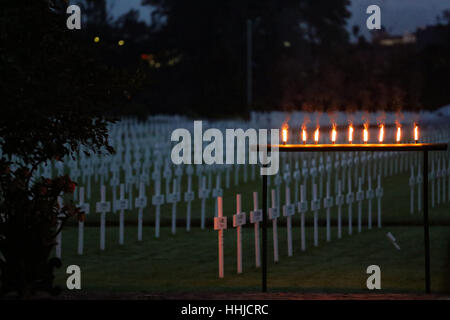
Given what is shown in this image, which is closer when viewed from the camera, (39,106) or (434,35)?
(39,106)

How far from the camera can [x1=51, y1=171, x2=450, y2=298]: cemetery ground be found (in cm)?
1375

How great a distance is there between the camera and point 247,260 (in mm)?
17125

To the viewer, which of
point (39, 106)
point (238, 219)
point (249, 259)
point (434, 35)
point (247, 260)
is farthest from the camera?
point (434, 35)

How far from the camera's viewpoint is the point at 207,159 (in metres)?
35.3

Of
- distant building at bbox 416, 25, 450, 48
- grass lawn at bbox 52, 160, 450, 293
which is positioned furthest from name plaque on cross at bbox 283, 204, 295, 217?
distant building at bbox 416, 25, 450, 48

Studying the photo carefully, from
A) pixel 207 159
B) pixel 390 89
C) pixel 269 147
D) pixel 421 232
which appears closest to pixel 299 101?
pixel 390 89

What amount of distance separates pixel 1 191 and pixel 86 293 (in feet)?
5.01

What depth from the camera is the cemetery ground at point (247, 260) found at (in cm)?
1375

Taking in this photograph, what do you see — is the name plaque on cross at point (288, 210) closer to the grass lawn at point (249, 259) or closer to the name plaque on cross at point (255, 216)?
the grass lawn at point (249, 259)

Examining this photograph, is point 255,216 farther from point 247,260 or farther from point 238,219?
point 247,260

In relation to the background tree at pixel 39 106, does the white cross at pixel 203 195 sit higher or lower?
lower

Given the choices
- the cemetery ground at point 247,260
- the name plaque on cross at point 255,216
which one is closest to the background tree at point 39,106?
the cemetery ground at point 247,260

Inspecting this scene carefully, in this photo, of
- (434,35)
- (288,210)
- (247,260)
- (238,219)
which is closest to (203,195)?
(288,210)
